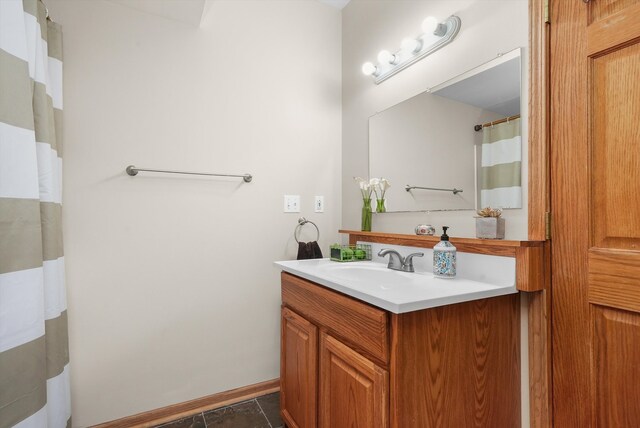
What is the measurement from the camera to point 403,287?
1.14 m

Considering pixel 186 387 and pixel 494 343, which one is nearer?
pixel 494 343

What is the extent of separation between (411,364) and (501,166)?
0.83 m

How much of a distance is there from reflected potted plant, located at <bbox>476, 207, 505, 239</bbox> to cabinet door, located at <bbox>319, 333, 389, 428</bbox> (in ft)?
2.10

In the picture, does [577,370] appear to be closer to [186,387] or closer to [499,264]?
[499,264]

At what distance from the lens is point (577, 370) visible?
3.40ft

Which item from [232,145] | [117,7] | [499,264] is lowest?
[499,264]

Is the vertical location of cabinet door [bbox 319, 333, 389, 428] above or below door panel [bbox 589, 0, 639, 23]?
below

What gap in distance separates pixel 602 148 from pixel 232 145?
168 cm

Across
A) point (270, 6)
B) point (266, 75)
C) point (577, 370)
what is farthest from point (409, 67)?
point (577, 370)

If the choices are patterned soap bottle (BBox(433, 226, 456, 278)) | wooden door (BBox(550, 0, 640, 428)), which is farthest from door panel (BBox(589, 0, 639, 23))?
patterned soap bottle (BBox(433, 226, 456, 278))

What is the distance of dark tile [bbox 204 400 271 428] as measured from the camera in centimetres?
167

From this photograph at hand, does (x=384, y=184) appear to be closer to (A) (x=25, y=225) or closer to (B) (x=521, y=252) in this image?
Result: (B) (x=521, y=252)

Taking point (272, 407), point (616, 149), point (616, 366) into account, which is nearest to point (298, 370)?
point (272, 407)

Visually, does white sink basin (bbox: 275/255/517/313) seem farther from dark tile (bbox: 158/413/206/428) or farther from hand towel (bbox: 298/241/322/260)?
dark tile (bbox: 158/413/206/428)
